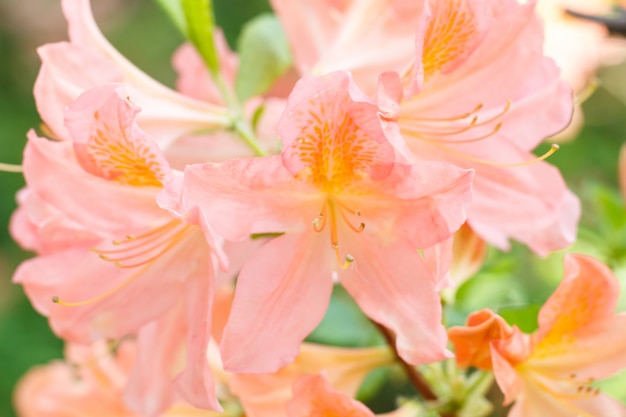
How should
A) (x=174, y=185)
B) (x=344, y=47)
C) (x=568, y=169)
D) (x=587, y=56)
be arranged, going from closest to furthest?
(x=174, y=185) < (x=344, y=47) < (x=587, y=56) < (x=568, y=169)

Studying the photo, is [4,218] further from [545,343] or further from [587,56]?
[545,343]

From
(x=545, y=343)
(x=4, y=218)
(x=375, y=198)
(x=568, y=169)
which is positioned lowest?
(x=4, y=218)

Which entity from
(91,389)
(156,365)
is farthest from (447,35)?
(91,389)

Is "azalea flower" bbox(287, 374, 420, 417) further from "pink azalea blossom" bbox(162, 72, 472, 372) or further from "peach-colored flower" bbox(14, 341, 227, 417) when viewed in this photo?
"peach-colored flower" bbox(14, 341, 227, 417)

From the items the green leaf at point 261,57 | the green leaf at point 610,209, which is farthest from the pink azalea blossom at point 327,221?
the green leaf at point 610,209

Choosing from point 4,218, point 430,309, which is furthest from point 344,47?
point 4,218

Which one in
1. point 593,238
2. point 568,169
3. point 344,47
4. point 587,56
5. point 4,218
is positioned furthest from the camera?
point 4,218

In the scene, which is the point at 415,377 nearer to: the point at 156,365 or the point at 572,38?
the point at 156,365
